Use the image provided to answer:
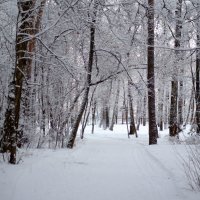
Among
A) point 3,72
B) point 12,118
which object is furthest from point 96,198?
point 3,72

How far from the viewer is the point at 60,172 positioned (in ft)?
20.4

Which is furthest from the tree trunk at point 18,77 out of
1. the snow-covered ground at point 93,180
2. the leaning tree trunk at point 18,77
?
the snow-covered ground at point 93,180

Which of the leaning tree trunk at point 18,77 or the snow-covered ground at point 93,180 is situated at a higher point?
the leaning tree trunk at point 18,77

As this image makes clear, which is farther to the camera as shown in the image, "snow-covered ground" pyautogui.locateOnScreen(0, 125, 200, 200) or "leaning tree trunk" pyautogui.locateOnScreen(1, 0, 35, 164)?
"leaning tree trunk" pyautogui.locateOnScreen(1, 0, 35, 164)

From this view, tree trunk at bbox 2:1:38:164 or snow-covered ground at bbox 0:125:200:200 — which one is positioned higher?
tree trunk at bbox 2:1:38:164

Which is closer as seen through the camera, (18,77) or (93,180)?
(93,180)

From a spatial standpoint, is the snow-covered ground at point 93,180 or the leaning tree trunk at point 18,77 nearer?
the snow-covered ground at point 93,180

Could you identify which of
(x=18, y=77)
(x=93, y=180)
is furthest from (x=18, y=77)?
(x=93, y=180)

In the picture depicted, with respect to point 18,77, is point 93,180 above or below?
below

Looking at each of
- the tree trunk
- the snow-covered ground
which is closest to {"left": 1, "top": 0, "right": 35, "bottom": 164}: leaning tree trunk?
the tree trunk

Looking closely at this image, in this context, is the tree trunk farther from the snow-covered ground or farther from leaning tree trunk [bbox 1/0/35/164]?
the snow-covered ground

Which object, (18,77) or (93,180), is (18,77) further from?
(93,180)

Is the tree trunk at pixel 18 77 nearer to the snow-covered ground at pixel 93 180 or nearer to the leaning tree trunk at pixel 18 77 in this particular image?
the leaning tree trunk at pixel 18 77

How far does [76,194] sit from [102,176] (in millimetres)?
1413
